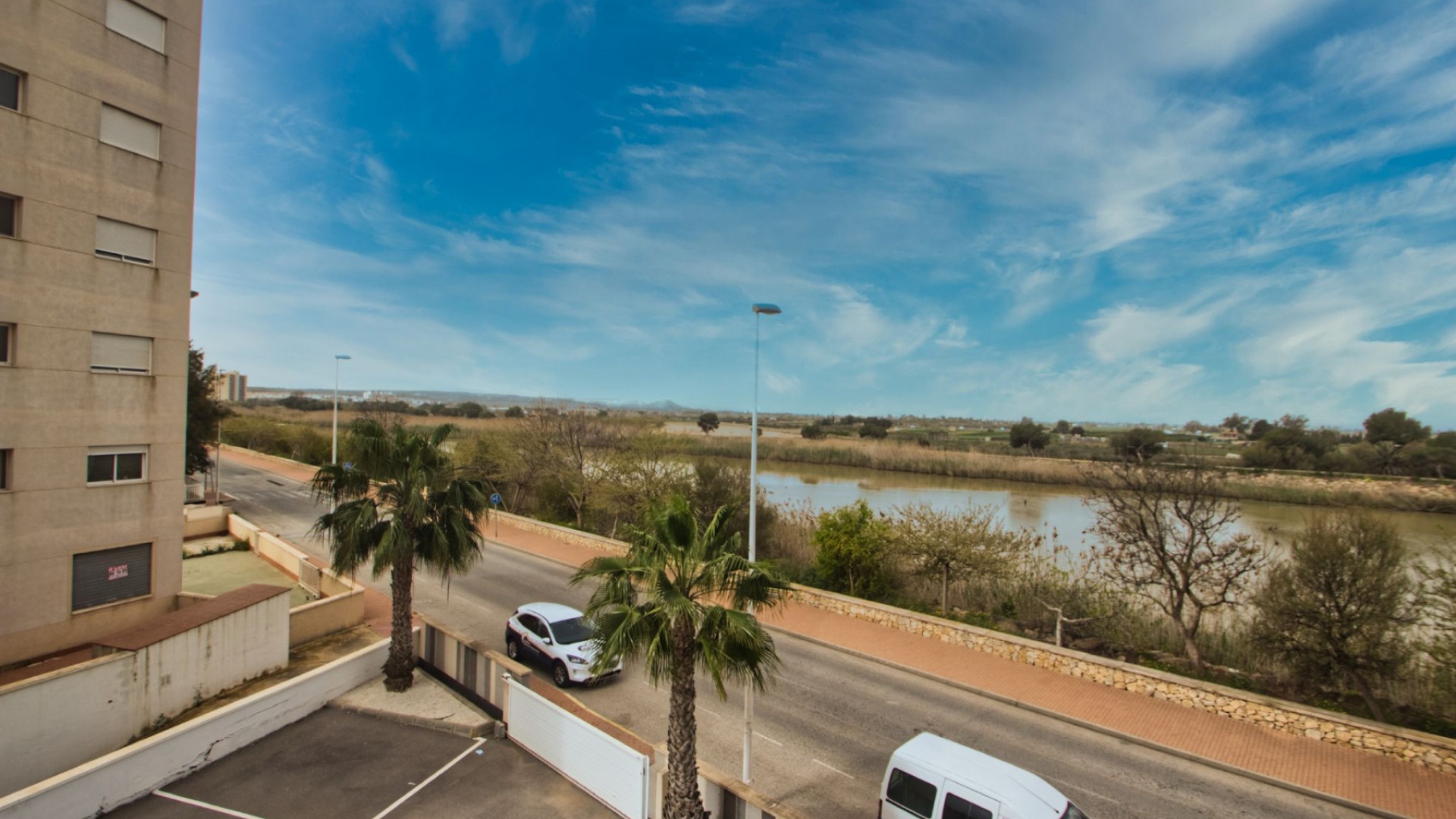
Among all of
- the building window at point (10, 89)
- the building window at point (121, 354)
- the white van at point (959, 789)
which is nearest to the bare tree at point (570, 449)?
the building window at point (121, 354)

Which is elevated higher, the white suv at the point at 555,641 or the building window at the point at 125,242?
the building window at the point at 125,242

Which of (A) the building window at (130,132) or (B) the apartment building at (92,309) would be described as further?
(A) the building window at (130,132)

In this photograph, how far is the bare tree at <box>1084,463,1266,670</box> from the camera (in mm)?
15016

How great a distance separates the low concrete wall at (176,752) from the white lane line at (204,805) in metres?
0.21

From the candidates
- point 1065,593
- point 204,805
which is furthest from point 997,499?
point 204,805

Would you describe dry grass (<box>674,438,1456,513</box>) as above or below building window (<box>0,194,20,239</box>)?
below

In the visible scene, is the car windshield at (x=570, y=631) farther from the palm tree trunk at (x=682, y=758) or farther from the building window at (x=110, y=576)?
the building window at (x=110, y=576)

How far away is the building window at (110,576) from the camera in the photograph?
1450 cm

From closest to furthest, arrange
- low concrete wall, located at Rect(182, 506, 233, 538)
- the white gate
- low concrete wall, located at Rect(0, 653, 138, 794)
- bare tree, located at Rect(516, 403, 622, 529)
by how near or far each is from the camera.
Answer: the white gate, low concrete wall, located at Rect(0, 653, 138, 794), low concrete wall, located at Rect(182, 506, 233, 538), bare tree, located at Rect(516, 403, 622, 529)

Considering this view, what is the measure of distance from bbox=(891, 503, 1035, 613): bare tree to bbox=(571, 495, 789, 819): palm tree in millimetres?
12196

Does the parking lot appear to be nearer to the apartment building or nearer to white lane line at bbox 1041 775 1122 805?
white lane line at bbox 1041 775 1122 805

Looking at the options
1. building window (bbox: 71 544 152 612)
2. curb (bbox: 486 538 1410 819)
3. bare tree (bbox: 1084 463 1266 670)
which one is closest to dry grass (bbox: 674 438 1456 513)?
bare tree (bbox: 1084 463 1266 670)

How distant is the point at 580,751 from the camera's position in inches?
389

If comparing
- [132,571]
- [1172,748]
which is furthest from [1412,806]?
[132,571]
